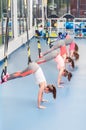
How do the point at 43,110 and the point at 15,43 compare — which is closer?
the point at 43,110

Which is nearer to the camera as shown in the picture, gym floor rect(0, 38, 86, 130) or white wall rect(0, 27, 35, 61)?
gym floor rect(0, 38, 86, 130)

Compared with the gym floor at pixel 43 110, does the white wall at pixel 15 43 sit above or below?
above

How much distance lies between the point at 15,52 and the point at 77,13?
6530mm

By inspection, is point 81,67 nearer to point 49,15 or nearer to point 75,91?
point 75,91

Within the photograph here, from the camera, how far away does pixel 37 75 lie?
4859 mm

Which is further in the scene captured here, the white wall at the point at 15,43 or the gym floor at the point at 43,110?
the white wall at the point at 15,43

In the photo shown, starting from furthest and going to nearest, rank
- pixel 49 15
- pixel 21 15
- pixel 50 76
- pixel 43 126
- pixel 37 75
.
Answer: pixel 49 15 < pixel 21 15 < pixel 50 76 < pixel 37 75 < pixel 43 126

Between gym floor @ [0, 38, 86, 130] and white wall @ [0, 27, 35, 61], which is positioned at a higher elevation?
Answer: white wall @ [0, 27, 35, 61]

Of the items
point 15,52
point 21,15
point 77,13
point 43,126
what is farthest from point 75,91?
point 77,13

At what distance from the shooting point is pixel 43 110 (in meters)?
4.79

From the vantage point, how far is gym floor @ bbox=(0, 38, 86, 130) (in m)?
4.24

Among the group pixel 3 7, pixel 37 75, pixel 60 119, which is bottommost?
pixel 60 119

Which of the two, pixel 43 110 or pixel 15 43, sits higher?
Answer: pixel 15 43

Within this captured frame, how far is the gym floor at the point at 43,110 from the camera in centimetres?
424
